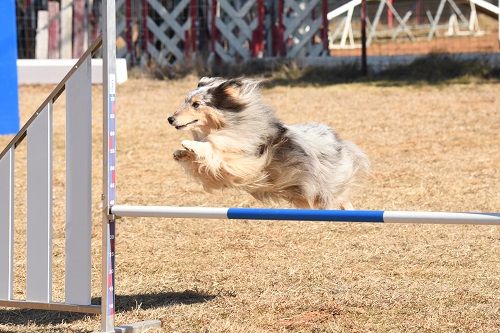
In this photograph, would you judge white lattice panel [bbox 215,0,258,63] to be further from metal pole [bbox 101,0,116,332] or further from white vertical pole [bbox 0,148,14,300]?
metal pole [bbox 101,0,116,332]

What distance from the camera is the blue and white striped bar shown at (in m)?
3.80

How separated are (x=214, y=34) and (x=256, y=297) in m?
12.8

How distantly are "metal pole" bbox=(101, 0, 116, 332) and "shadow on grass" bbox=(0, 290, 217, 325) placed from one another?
59 cm

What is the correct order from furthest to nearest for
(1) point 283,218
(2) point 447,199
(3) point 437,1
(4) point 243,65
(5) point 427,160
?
(3) point 437,1, (4) point 243,65, (5) point 427,160, (2) point 447,199, (1) point 283,218

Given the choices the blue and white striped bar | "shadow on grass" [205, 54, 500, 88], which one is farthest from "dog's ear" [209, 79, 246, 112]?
"shadow on grass" [205, 54, 500, 88]

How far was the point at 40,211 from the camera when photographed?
4.69 meters

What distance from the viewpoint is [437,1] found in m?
25.0

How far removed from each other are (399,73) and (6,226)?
439 inches

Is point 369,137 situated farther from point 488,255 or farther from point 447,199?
point 488,255

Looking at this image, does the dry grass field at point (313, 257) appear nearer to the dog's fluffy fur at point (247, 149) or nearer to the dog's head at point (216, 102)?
the dog's fluffy fur at point (247, 149)

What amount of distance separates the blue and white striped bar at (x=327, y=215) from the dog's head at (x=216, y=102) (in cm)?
119

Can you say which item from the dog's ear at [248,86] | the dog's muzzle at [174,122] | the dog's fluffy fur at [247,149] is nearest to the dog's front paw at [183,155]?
the dog's fluffy fur at [247,149]

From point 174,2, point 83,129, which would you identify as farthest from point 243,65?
point 83,129

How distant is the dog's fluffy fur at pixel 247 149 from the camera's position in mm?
5387
